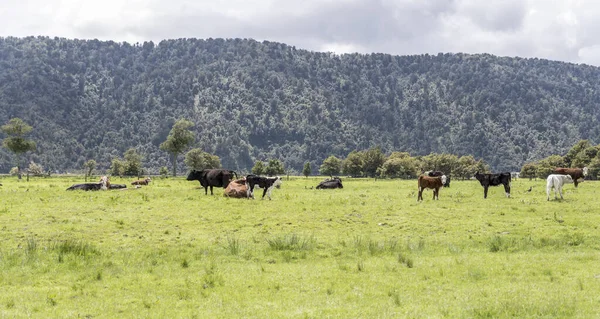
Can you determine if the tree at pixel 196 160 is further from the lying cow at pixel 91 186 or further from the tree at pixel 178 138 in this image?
the lying cow at pixel 91 186

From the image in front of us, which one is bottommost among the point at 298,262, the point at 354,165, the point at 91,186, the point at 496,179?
the point at 298,262

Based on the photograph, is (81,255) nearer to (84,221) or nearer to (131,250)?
(131,250)

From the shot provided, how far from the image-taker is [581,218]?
920 inches

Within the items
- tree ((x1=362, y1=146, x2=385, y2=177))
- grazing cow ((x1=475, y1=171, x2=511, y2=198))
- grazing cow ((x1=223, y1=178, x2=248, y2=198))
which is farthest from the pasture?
tree ((x1=362, y1=146, x2=385, y2=177))

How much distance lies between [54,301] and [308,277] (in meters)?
6.84

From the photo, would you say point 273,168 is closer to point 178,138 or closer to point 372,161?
point 178,138

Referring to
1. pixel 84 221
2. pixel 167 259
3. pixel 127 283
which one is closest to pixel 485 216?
pixel 167 259

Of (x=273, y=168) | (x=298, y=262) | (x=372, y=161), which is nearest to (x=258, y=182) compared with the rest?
(x=298, y=262)

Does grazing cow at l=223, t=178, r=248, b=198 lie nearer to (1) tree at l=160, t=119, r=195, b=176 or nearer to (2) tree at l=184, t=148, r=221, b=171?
(1) tree at l=160, t=119, r=195, b=176

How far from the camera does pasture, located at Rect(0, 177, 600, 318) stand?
11.1 meters

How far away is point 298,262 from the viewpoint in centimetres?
1602

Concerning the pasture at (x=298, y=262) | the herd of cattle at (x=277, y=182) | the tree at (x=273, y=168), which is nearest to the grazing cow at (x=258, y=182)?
the herd of cattle at (x=277, y=182)

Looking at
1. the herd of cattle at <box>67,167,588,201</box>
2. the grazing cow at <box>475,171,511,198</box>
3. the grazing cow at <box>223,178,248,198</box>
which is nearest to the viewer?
the herd of cattle at <box>67,167,588,201</box>

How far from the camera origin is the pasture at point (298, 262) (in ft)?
36.3
